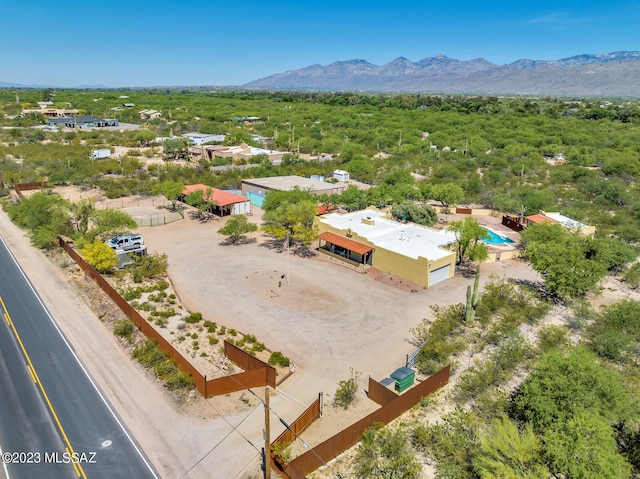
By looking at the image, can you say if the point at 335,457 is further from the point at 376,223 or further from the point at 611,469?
the point at 376,223

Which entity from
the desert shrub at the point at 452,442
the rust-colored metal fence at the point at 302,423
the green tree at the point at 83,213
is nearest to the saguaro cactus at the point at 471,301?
the desert shrub at the point at 452,442

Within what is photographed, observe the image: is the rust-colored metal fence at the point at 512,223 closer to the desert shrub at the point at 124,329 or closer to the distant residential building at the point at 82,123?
the desert shrub at the point at 124,329

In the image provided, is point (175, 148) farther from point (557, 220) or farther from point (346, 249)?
point (557, 220)

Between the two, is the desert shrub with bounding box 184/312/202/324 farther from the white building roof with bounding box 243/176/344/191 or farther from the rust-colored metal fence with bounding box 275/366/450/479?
the white building roof with bounding box 243/176/344/191

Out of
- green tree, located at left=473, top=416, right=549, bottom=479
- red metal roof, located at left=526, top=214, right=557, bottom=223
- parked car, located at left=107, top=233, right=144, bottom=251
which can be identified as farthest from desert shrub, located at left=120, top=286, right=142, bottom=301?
red metal roof, located at left=526, top=214, right=557, bottom=223

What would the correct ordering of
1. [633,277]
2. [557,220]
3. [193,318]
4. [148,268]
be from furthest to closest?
[557,220], [633,277], [148,268], [193,318]

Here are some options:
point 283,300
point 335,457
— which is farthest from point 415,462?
point 283,300

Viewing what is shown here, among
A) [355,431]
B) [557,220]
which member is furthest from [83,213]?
[557,220]
